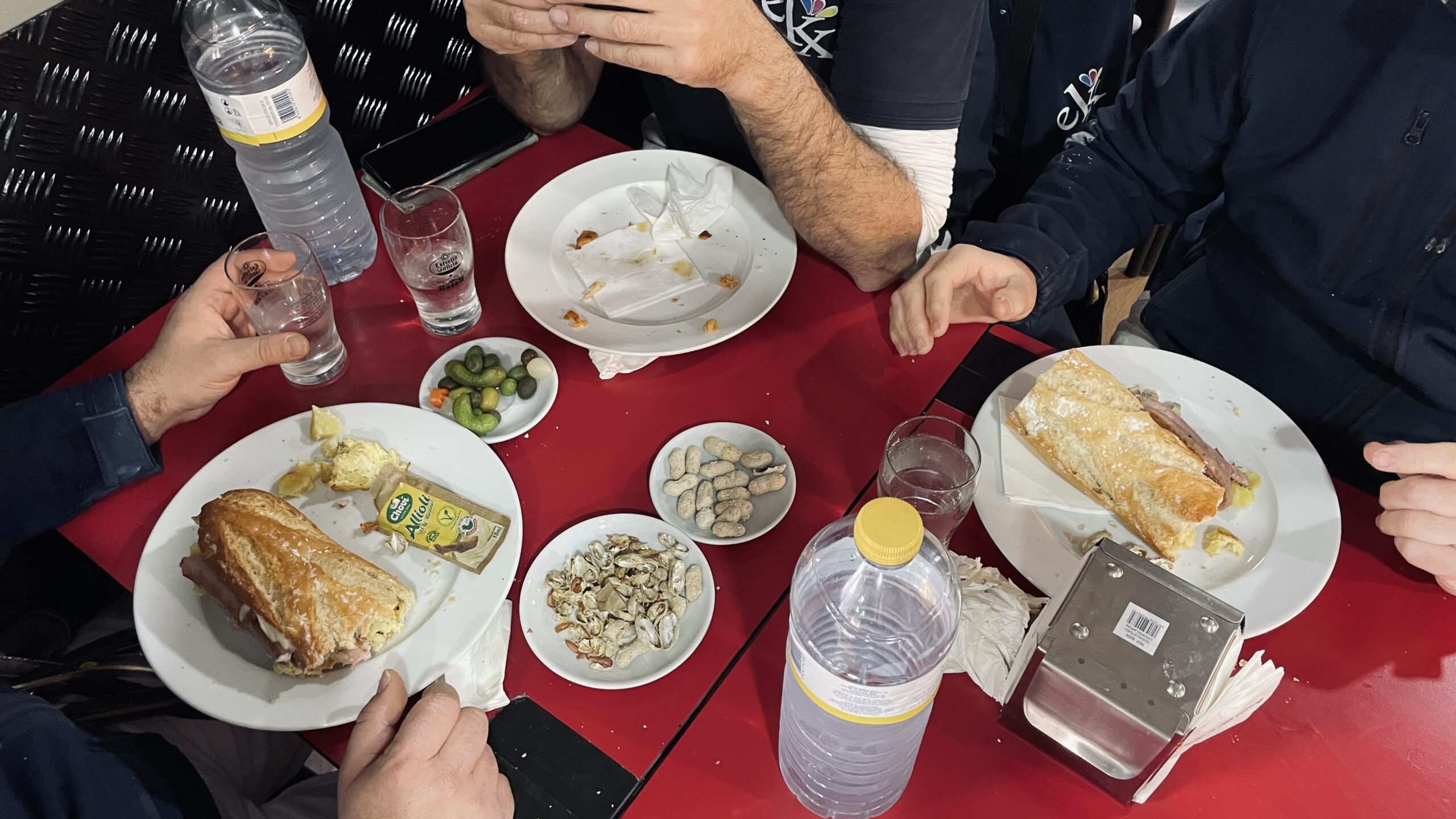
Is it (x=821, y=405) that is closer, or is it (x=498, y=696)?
(x=498, y=696)

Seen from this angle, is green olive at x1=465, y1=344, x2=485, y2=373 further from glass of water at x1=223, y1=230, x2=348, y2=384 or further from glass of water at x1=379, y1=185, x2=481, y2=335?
glass of water at x1=223, y1=230, x2=348, y2=384

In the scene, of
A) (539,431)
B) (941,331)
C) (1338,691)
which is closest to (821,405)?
(941,331)

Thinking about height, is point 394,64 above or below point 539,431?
above

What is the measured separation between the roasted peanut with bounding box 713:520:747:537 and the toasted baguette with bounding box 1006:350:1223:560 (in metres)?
0.40

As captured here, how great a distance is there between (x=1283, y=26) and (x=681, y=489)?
1094 millimetres

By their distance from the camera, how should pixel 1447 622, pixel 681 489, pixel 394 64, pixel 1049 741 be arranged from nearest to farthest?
pixel 1049 741 < pixel 1447 622 < pixel 681 489 < pixel 394 64

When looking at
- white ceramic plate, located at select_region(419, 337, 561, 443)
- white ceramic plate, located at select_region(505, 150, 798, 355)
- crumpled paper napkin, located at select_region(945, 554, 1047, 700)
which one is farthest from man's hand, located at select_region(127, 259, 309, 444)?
crumpled paper napkin, located at select_region(945, 554, 1047, 700)

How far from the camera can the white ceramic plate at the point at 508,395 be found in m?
1.33

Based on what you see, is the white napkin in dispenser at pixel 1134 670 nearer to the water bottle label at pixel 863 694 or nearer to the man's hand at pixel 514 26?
the water bottle label at pixel 863 694

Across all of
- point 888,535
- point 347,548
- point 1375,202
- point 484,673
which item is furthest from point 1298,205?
point 347,548

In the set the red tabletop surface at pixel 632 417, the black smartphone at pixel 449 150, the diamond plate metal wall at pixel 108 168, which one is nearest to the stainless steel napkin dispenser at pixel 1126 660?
the red tabletop surface at pixel 632 417

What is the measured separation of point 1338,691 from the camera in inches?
41.4

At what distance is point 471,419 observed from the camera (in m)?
1.30

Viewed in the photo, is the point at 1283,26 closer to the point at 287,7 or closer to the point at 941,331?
the point at 941,331
